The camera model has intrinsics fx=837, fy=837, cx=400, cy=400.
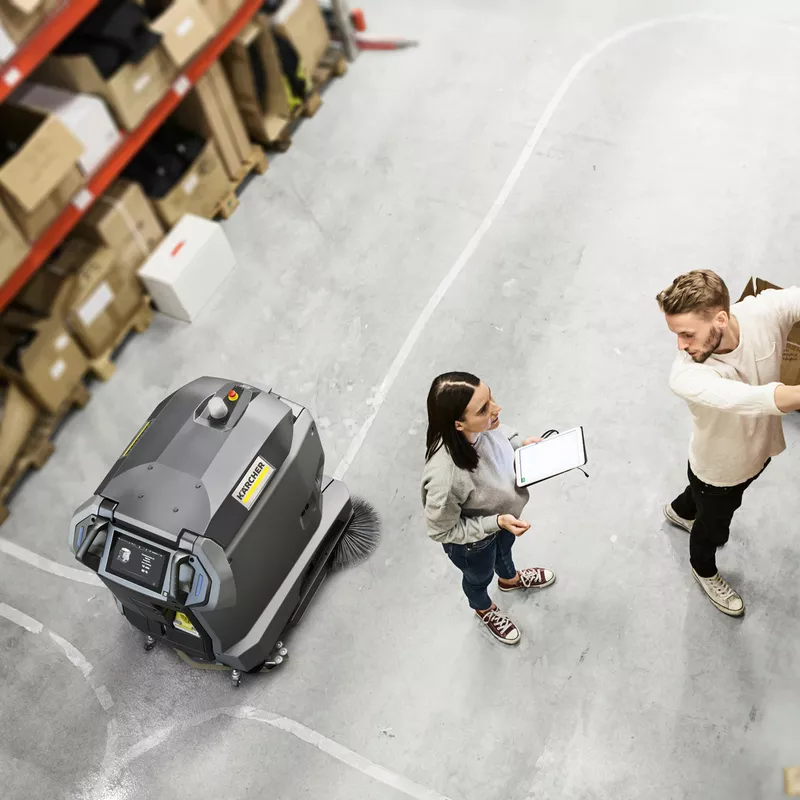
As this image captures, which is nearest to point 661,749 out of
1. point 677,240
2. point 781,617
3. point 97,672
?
point 781,617

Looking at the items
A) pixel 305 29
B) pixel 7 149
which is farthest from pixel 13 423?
pixel 305 29

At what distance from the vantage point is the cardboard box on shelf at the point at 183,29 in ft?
15.1

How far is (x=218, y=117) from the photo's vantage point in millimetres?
5375

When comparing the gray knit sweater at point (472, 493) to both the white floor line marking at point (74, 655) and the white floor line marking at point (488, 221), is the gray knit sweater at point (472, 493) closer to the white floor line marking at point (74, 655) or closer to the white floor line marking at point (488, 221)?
the white floor line marking at point (488, 221)

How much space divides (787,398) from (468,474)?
0.98 metres

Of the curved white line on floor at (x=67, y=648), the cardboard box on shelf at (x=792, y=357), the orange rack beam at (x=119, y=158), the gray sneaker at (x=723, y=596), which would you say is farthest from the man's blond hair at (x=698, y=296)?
the orange rack beam at (x=119, y=158)

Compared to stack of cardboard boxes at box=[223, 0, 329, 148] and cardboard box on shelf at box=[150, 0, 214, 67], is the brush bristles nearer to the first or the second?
cardboard box on shelf at box=[150, 0, 214, 67]

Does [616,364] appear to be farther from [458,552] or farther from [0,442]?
[0,442]

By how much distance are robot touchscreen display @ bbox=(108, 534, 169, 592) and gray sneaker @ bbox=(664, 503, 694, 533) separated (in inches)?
87.9

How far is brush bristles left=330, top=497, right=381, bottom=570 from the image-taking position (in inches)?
159

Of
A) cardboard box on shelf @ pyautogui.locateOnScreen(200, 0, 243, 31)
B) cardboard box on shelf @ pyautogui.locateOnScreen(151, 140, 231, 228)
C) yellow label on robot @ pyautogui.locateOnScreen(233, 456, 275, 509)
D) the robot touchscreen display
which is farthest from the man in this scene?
cardboard box on shelf @ pyautogui.locateOnScreen(200, 0, 243, 31)

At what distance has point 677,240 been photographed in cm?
491

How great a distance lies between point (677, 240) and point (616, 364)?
99cm

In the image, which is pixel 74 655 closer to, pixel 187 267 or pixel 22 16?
pixel 187 267
